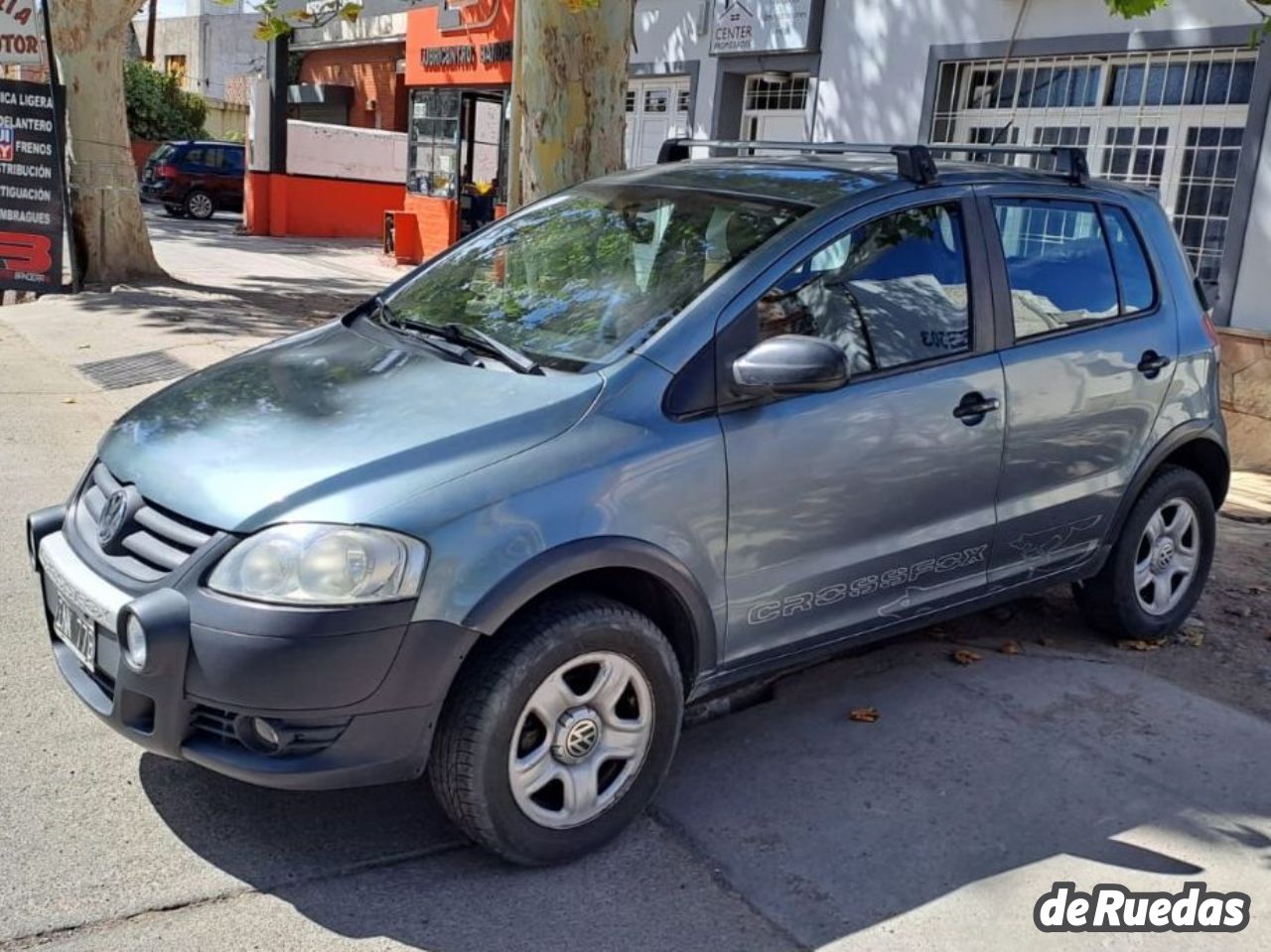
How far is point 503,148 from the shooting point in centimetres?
1933

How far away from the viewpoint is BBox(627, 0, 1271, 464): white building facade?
9406 mm

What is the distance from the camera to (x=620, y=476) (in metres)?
3.38

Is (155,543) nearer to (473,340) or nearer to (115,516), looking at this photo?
(115,516)

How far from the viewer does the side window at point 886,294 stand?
3.91 metres

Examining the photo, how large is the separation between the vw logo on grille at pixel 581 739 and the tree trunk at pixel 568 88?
4.39 m

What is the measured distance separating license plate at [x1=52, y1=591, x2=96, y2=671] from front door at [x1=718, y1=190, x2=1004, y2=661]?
1.69 metres

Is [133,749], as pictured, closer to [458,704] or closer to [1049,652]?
[458,704]

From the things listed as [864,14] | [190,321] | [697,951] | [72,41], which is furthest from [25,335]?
[697,951]

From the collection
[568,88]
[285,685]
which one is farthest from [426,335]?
[568,88]

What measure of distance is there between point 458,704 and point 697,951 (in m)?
0.83

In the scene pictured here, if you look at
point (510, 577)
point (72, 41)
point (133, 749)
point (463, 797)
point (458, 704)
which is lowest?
point (133, 749)

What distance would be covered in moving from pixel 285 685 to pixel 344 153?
75.7ft

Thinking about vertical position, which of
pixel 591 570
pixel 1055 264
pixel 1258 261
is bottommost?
pixel 591 570

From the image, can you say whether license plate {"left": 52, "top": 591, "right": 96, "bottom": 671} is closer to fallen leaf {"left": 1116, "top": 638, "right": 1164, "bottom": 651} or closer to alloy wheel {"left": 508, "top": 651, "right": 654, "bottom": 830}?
alloy wheel {"left": 508, "top": 651, "right": 654, "bottom": 830}
